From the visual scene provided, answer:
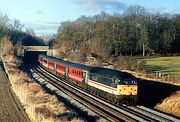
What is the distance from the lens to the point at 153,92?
36.0m

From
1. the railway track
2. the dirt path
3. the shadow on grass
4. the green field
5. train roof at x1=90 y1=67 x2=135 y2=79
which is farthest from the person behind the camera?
the green field

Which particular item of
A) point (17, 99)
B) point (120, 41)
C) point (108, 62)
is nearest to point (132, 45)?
point (120, 41)

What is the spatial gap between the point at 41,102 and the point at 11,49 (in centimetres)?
6473

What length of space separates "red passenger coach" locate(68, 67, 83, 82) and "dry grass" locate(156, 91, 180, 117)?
39.6 ft

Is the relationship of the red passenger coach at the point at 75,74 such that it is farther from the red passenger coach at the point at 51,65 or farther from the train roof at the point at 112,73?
the red passenger coach at the point at 51,65

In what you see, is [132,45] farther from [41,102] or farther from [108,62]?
[41,102]

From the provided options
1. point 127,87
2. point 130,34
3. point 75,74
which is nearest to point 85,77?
point 75,74

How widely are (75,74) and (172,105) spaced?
664 inches

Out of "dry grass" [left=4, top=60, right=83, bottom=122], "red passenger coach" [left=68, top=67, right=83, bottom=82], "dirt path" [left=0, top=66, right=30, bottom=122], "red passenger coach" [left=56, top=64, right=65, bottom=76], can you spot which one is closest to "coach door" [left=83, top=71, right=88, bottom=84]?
"red passenger coach" [left=68, top=67, right=83, bottom=82]

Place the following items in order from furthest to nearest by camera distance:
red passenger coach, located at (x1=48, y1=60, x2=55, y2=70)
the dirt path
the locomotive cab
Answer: red passenger coach, located at (x1=48, y1=60, x2=55, y2=70)
the locomotive cab
the dirt path

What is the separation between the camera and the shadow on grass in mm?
33284

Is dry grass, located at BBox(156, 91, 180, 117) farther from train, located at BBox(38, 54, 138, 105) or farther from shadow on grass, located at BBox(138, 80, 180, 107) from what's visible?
train, located at BBox(38, 54, 138, 105)

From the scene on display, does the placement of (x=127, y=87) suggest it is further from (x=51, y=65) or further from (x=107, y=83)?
(x=51, y=65)

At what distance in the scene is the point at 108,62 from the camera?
64.9 meters
